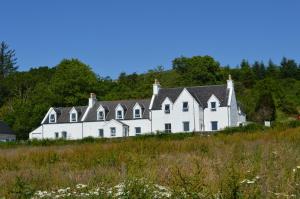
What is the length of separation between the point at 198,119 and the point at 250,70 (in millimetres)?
64131

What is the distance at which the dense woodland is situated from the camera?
252ft

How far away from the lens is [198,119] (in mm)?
60594

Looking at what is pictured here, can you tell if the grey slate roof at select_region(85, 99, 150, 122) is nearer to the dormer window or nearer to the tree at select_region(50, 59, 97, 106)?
the dormer window

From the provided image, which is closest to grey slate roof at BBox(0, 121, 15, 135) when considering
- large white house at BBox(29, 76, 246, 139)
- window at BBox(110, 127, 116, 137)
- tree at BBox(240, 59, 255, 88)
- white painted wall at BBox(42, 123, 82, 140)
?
large white house at BBox(29, 76, 246, 139)

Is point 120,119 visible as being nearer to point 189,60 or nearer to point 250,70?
point 189,60

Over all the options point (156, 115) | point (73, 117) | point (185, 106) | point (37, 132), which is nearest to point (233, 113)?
point (185, 106)

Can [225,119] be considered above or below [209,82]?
below

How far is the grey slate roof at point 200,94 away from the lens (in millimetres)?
61572

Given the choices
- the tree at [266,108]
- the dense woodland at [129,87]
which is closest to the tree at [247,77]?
the dense woodland at [129,87]

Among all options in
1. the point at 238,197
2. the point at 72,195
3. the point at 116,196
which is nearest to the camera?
the point at 238,197

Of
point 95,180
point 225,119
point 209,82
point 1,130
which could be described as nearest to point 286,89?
point 209,82

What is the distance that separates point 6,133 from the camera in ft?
250

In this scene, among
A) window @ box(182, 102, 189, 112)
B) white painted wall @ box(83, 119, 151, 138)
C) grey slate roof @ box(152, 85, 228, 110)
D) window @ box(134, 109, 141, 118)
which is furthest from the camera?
window @ box(134, 109, 141, 118)

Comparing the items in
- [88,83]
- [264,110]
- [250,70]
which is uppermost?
[250,70]
